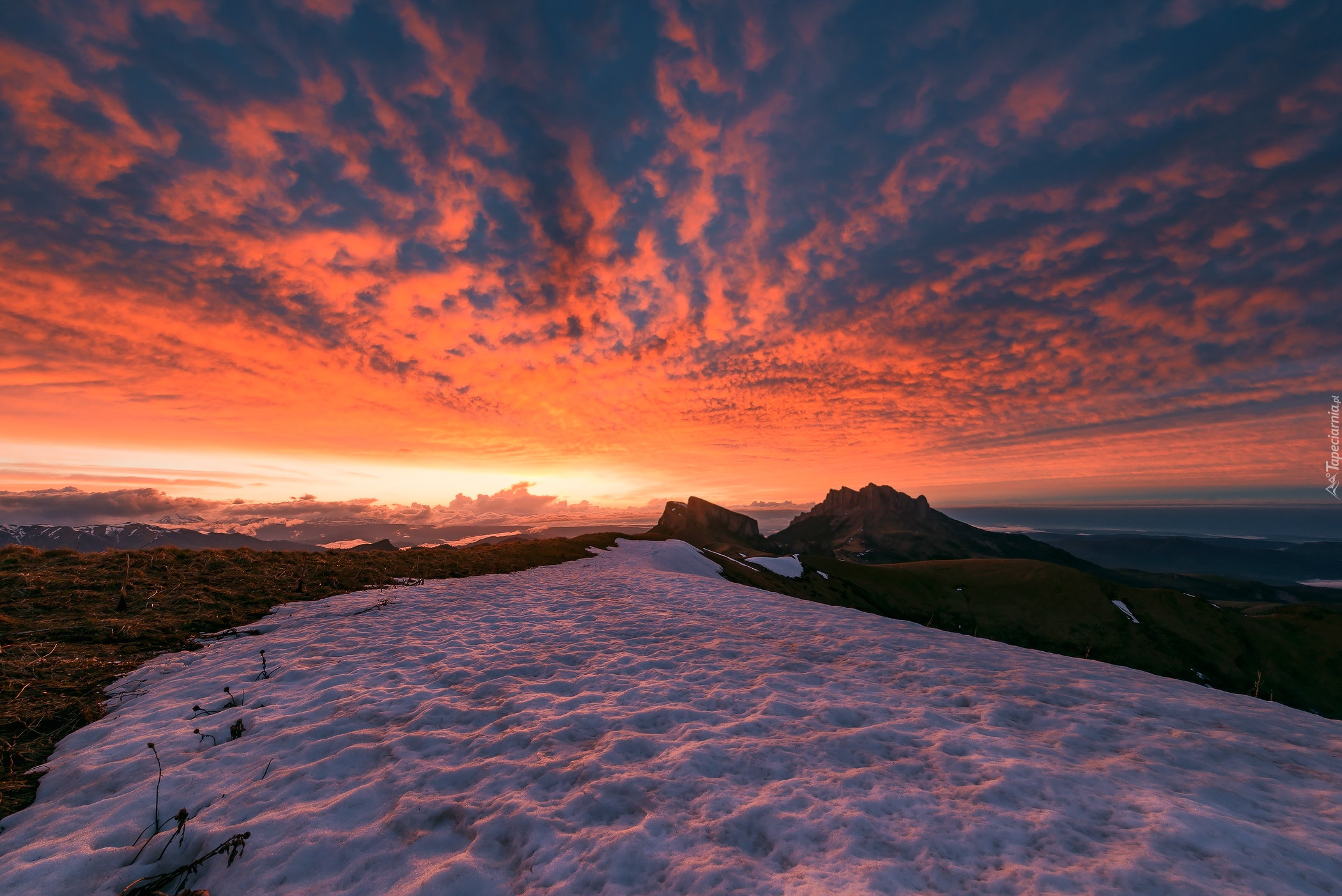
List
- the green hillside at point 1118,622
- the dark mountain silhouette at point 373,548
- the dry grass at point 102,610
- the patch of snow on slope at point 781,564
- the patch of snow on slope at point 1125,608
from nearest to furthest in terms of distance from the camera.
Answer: the dry grass at point 102,610 → the dark mountain silhouette at point 373,548 → the patch of snow on slope at point 781,564 → the green hillside at point 1118,622 → the patch of snow on slope at point 1125,608

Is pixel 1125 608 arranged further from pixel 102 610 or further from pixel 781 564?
pixel 102 610

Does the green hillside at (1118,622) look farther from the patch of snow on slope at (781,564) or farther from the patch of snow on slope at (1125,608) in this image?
the patch of snow on slope at (781,564)

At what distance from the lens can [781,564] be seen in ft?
222

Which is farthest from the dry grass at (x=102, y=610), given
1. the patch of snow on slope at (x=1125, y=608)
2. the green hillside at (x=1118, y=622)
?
the patch of snow on slope at (x=1125, y=608)

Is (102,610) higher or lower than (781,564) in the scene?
higher

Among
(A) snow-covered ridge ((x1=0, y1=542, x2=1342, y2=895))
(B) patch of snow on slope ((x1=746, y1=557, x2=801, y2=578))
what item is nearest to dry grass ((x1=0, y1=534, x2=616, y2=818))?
(A) snow-covered ridge ((x1=0, y1=542, x2=1342, y2=895))

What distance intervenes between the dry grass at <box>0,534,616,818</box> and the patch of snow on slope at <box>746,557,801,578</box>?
165 feet

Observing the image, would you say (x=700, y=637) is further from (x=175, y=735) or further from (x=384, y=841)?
(x=175, y=735)

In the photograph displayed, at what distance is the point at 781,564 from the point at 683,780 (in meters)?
65.6

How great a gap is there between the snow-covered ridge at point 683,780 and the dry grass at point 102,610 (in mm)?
605

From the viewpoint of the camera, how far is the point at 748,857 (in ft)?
14.6

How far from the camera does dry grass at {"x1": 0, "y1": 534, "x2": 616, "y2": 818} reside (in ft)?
21.6

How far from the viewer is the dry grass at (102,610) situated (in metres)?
6.59

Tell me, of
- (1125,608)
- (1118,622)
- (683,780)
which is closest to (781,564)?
(1118,622)
